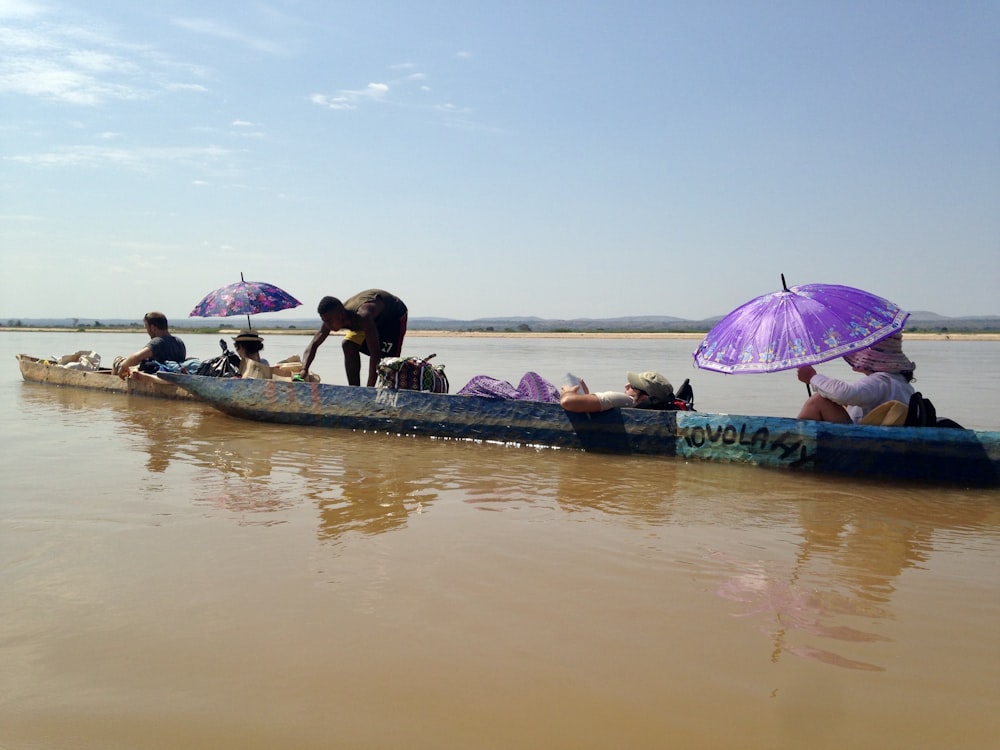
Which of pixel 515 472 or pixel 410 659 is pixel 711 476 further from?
pixel 410 659

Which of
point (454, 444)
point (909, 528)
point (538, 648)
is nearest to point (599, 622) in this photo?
point (538, 648)

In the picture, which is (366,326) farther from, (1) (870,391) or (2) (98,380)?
(2) (98,380)

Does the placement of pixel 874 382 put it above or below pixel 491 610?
above

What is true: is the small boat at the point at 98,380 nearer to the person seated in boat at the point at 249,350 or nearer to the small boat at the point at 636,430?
the person seated in boat at the point at 249,350

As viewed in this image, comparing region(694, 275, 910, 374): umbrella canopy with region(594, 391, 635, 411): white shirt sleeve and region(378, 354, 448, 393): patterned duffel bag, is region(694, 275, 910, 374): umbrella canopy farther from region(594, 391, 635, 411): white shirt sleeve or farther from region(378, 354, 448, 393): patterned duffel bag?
region(378, 354, 448, 393): patterned duffel bag

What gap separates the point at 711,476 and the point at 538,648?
3.52m

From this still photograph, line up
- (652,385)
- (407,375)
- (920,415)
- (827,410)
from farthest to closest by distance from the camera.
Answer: (407,375) < (652,385) < (827,410) < (920,415)

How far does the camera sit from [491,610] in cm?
308

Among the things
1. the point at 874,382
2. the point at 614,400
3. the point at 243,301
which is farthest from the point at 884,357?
the point at 243,301

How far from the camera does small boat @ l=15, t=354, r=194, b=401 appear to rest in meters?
10.7

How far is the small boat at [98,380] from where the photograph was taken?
10.7 metres

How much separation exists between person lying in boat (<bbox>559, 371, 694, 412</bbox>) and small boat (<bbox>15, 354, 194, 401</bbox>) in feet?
19.3

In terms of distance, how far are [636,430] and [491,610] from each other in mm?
3677

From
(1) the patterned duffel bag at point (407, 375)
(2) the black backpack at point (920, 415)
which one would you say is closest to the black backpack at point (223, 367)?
(1) the patterned duffel bag at point (407, 375)
